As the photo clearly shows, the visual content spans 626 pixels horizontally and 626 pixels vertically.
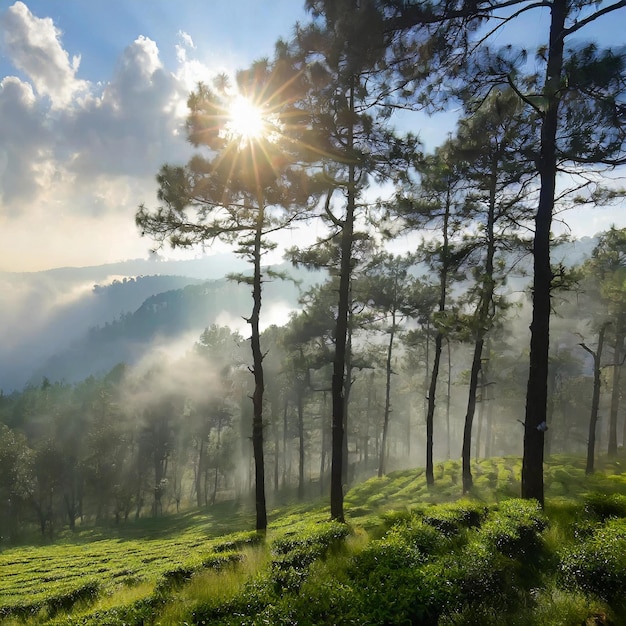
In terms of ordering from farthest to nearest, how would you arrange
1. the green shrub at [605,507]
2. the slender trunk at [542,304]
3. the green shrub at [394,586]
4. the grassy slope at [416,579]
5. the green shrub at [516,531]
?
the slender trunk at [542,304], the green shrub at [605,507], the green shrub at [516,531], the grassy slope at [416,579], the green shrub at [394,586]

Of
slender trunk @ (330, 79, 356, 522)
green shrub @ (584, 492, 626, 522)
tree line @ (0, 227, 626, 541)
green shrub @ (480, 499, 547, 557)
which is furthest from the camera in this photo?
tree line @ (0, 227, 626, 541)

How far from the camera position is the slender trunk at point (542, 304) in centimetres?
843

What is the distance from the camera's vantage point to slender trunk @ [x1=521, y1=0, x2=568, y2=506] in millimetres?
8430

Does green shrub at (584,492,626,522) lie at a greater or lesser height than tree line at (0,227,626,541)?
greater

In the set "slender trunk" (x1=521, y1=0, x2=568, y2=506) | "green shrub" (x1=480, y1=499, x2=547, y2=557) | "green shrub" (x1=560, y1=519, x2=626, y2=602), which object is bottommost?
"green shrub" (x1=480, y1=499, x2=547, y2=557)

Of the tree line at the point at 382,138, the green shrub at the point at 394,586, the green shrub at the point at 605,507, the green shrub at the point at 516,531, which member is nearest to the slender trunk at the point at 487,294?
the tree line at the point at 382,138

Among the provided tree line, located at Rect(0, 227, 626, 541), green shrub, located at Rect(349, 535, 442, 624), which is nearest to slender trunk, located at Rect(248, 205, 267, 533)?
green shrub, located at Rect(349, 535, 442, 624)

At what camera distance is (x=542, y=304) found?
8.54 meters

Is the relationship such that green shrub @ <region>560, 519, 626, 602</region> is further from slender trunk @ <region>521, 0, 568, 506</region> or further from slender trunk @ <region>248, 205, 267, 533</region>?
slender trunk @ <region>248, 205, 267, 533</region>

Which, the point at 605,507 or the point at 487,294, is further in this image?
the point at 487,294

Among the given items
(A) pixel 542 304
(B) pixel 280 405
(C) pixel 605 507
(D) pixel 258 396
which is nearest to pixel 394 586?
(C) pixel 605 507

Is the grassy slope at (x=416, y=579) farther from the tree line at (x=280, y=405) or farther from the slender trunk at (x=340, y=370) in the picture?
the tree line at (x=280, y=405)

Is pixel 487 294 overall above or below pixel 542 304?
above

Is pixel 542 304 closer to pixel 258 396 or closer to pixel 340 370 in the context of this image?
pixel 340 370
